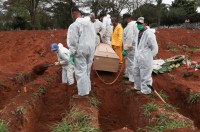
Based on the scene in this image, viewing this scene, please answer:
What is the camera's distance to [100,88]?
9.36 m

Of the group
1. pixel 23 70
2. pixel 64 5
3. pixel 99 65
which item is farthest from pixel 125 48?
pixel 64 5

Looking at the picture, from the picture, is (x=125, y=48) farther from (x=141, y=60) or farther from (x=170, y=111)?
(x=170, y=111)

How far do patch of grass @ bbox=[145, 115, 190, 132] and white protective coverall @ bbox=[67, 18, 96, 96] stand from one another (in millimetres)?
2168

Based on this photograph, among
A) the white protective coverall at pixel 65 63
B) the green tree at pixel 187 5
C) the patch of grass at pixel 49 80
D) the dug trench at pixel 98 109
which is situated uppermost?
the green tree at pixel 187 5

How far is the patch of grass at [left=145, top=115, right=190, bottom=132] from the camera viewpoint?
5.89 metres

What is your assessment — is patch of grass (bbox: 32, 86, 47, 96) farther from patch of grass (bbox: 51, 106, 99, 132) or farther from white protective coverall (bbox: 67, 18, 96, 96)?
patch of grass (bbox: 51, 106, 99, 132)

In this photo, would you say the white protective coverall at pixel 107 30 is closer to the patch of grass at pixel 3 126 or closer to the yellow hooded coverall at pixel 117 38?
the yellow hooded coverall at pixel 117 38

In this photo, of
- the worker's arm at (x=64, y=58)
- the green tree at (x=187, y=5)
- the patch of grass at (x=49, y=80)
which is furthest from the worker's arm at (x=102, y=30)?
the green tree at (x=187, y=5)

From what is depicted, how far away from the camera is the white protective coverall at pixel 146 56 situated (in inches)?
300

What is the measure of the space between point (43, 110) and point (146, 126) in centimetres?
297

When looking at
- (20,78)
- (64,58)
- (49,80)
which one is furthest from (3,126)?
(20,78)

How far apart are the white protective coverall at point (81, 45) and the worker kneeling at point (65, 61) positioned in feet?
4.03

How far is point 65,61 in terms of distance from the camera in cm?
923

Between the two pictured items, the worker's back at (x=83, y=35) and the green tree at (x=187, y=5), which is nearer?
the worker's back at (x=83, y=35)
